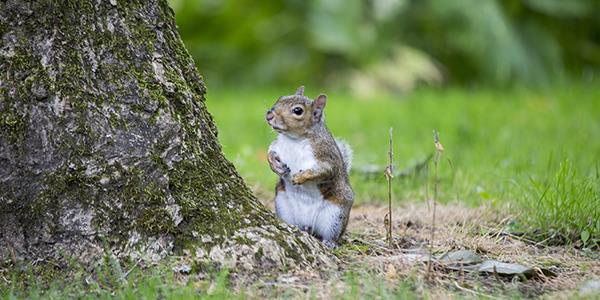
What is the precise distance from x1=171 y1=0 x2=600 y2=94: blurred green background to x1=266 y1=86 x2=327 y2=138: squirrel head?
533 cm

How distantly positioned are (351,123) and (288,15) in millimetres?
2997

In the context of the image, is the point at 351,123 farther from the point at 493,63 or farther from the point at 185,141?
the point at 185,141

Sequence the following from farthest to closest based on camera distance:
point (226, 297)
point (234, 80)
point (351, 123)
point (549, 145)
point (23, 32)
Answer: point (234, 80) < point (351, 123) < point (549, 145) < point (23, 32) < point (226, 297)

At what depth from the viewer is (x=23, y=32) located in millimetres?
3033

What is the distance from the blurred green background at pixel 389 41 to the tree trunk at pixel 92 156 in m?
5.96

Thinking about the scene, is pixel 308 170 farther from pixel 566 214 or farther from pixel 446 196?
pixel 446 196

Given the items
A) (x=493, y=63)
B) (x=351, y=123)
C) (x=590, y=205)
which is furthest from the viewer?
(x=493, y=63)

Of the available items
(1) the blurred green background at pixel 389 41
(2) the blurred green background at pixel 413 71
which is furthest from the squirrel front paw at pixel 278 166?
Answer: (1) the blurred green background at pixel 389 41

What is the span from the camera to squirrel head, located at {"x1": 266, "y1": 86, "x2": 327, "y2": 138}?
12.0ft

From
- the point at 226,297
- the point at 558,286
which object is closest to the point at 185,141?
the point at 226,297

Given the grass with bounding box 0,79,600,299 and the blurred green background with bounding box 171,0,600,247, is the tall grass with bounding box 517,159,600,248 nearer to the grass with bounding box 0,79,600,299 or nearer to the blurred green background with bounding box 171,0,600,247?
the grass with bounding box 0,79,600,299

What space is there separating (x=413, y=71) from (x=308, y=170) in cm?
635

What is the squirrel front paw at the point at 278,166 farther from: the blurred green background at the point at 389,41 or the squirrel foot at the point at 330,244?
the blurred green background at the point at 389,41

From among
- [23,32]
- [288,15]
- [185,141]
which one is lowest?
[185,141]
